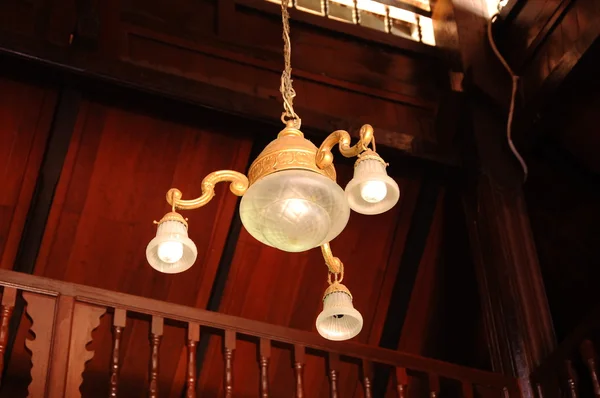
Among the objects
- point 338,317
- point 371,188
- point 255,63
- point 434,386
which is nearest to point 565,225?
point 434,386

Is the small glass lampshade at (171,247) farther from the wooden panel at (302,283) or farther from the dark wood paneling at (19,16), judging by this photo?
the wooden panel at (302,283)

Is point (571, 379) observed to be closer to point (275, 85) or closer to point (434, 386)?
point (434, 386)

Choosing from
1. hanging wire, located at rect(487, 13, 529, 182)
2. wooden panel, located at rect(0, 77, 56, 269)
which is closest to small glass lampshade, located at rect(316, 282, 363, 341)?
hanging wire, located at rect(487, 13, 529, 182)

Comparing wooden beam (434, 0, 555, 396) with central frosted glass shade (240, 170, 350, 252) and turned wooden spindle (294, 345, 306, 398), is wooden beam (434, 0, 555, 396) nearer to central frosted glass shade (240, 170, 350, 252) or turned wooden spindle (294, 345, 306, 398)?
turned wooden spindle (294, 345, 306, 398)

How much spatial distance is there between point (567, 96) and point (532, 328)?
138 centimetres

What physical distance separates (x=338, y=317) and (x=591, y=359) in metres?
1.57

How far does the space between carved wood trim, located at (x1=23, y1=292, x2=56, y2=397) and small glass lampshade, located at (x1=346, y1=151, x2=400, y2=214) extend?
1.57 m

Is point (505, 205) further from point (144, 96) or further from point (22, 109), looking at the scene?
point (22, 109)

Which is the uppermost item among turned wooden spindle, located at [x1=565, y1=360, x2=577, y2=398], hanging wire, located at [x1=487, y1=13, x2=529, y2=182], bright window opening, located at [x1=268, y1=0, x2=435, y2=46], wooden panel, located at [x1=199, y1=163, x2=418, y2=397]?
bright window opening, located at [x1=268, y1=0, x2=435, y2=46]

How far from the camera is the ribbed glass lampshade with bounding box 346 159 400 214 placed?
272cm

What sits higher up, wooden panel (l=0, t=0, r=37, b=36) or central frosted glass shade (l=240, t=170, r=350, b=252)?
wooden panel (l=0, t=0, r=37, b=36)

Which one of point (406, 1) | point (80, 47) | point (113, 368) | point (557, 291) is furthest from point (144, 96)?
point (557, 291)

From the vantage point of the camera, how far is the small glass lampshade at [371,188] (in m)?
2.72

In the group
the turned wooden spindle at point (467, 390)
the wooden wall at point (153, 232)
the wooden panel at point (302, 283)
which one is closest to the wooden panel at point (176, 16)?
the wooden wall at point (153, 232)
